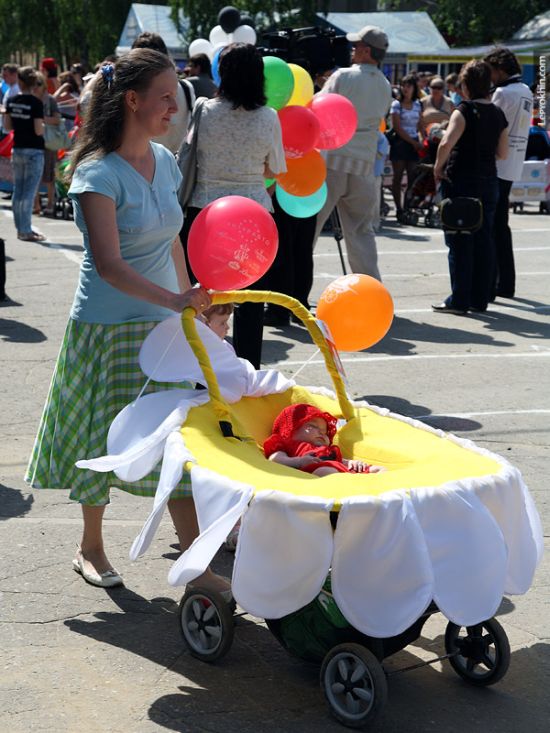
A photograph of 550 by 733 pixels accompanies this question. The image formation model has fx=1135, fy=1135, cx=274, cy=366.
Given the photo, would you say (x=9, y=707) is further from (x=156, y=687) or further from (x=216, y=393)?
(x=216, y=393)

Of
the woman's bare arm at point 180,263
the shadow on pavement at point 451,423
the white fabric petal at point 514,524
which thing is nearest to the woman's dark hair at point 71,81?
the shadow on pavement at point 451,423

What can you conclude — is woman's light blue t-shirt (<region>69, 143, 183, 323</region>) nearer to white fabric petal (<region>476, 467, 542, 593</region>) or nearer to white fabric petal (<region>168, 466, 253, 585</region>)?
white fabric petal (<region>168, 466, 253, 585</region>)

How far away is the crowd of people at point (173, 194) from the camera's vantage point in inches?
158

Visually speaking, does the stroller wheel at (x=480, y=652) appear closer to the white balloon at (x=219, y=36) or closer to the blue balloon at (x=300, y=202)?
the blue balloon at (x=300, y=202)

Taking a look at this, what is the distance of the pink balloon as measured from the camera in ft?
26.3

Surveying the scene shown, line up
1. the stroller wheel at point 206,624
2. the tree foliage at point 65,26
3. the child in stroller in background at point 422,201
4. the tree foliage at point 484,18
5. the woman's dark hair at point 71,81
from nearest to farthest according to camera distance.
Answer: the stroller wheel at point 206,624 → the child in stroller in background at point 422,201 → the woman's dark hair at point 71,81 → the tree foliage at point 484,18 → the tree foliage at point 65,26

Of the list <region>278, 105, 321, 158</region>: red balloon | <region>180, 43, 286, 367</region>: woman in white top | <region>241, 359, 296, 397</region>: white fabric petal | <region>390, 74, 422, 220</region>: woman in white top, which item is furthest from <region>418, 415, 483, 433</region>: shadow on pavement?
<region>390, 74, 422, 220</region>: woman in white top

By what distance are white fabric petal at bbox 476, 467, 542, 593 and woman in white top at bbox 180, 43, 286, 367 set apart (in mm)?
3217

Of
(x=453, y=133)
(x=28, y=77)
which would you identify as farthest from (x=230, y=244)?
(x=28, y=77)

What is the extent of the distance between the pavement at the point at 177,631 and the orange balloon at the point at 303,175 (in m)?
1.24

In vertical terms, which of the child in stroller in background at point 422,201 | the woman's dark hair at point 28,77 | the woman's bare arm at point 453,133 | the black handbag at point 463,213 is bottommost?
the child in stroller in background at point 422,201

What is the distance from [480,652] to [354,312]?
1664 mm

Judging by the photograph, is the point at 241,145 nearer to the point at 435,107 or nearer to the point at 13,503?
the point at 13,503

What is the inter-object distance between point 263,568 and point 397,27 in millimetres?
28861
